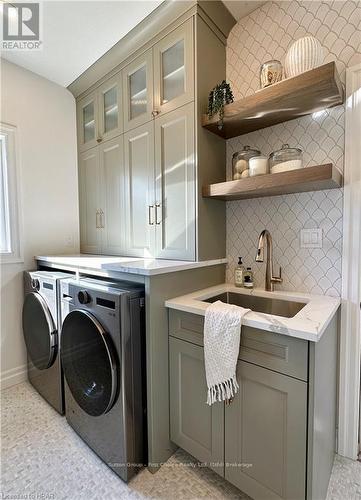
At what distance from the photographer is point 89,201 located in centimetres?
249

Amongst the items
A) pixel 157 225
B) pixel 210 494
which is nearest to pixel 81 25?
pixel 157 225

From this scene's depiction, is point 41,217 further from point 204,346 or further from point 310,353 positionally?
point 310,353

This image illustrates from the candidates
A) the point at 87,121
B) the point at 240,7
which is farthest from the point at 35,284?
the point at 240,7

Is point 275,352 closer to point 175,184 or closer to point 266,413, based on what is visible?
point 266,413

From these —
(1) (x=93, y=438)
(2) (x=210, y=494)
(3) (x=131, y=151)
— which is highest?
(3) (x=131, y=151)

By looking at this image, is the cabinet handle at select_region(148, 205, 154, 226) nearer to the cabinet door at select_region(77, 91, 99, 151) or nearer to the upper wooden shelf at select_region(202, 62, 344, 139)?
the upper wooden shelf at select_region(202, 62, 344, 139)

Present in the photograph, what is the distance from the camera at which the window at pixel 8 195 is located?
2.10 metres

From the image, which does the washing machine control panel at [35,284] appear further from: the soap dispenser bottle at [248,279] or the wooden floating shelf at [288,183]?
the soap dispenser bottle at [248,279]

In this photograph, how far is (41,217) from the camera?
7.66 ft

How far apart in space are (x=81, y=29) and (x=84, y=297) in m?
1.85

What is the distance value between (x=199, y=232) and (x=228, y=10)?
148 centimetres

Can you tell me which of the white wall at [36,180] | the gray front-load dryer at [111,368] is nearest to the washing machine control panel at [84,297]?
the gray front-load dryer at [111,368]

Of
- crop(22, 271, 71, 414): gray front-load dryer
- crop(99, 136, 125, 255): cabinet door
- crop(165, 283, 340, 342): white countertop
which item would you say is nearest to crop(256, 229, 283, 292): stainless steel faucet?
crop(165, 283, 340, 342): white countertop

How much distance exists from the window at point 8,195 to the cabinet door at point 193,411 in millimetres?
1675
